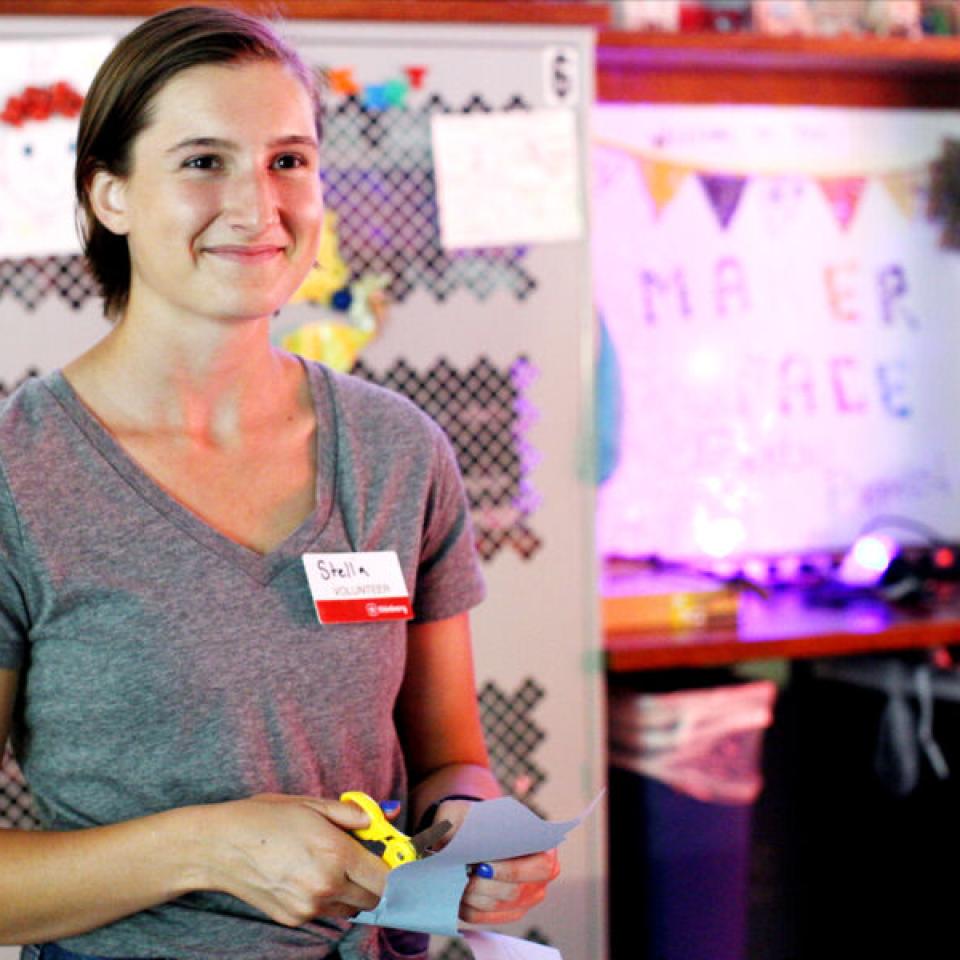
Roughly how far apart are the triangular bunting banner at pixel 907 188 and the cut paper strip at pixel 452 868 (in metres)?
2.38

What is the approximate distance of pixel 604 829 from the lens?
2412 mm

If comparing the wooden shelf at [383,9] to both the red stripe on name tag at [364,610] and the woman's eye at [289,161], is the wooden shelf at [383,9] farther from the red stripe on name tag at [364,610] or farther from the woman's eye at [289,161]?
the red stripe on name tag at [364,610]

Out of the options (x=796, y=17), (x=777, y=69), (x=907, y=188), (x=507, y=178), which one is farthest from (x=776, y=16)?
(x=507, y=178)

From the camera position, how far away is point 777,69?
122 inches

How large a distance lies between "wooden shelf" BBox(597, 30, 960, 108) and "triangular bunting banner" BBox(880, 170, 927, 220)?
6.3 inches

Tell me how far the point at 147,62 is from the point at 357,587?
1.70 ft

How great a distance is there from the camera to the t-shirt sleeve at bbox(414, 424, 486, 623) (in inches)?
58.2

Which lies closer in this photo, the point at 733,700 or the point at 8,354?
the point at 8,354

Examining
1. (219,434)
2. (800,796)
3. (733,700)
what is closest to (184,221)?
(219,434)

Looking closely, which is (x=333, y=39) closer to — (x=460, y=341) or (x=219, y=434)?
(x=460, y=341)

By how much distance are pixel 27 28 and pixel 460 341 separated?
32.5 inches

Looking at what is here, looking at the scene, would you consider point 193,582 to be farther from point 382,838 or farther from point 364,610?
point 382,838

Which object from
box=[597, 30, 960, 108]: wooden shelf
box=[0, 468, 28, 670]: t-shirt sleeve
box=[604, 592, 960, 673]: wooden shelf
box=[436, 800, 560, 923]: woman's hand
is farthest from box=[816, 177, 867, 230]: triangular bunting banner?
box=[0, 468, 28, 670]: t-shirt sleeve

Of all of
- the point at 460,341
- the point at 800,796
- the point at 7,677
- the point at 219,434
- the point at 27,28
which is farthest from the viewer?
the point at 800,796
